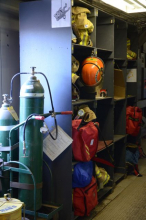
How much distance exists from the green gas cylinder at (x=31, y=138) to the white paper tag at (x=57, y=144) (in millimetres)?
225

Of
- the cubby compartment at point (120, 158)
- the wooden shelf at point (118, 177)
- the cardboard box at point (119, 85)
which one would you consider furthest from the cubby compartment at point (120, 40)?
the wooden shelf at point (118, 177)

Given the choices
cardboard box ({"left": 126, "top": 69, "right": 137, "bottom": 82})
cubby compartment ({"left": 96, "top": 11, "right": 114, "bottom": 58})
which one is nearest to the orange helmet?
cubby compartment ({"left": 96, "top": 11, "right": 114, "bottom": 58})

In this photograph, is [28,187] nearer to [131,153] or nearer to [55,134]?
[55,134]

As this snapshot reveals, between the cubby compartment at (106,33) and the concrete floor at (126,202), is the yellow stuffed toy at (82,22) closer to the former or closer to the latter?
the cubby compartment at (106,33)

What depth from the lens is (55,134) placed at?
3.72 metres

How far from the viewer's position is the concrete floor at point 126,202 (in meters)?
4.27

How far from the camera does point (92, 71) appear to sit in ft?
14.1

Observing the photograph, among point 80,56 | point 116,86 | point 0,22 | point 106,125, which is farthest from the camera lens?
point 116,86

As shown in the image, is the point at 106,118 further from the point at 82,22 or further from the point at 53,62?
the point at 53,62

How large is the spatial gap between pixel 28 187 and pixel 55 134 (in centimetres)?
63

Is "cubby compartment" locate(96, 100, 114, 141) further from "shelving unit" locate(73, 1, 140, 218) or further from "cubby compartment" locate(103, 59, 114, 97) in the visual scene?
"cubby compartment" locate(103, 59, 114, 97)

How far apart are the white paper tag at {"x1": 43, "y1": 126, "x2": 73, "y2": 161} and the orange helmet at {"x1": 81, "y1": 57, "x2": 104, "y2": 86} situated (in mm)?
933

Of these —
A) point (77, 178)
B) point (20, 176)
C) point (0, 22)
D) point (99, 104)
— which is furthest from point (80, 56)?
point (20, 176)

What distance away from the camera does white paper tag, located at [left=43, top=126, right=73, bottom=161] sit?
3.67m
